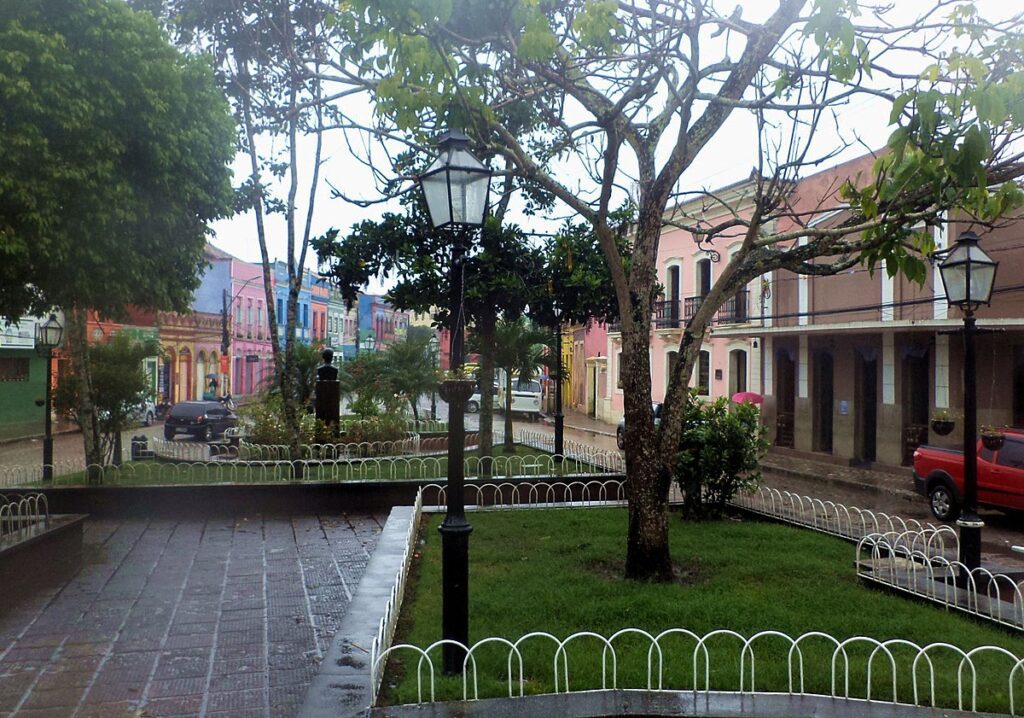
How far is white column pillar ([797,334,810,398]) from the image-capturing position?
22078 mm

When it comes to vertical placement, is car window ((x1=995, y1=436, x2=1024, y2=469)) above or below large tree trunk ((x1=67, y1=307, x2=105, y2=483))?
below

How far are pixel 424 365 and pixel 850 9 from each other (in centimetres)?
1663

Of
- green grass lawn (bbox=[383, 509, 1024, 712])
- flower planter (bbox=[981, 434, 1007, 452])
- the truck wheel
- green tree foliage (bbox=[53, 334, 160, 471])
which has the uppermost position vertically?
green tree foliage (bbox=[53, 334, 160, 471])

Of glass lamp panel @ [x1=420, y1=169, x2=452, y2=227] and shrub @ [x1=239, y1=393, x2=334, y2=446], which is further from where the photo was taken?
shrub @ [x1=239, y1=393, x2=334, y2=446]

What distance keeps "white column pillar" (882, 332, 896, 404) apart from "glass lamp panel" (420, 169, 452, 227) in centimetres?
1686

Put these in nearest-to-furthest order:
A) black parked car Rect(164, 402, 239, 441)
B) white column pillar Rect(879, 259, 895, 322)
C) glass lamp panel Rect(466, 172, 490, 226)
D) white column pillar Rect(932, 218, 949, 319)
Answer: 1. glass lamp panel Rect(466, 172, 490, 226)
2. white column pillar Rect(932, 218, 949, 319)
3. white column pillar Rect(879, 259, 895, 322)
4. black parked car Rect(164, 402, 239, 441)

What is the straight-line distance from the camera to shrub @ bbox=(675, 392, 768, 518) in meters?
9.62

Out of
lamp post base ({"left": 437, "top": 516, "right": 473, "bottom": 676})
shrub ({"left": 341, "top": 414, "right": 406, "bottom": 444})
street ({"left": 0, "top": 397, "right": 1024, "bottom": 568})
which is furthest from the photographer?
shrub ({"left": 341, "top": 414, "right": 406, "bottom": 444})

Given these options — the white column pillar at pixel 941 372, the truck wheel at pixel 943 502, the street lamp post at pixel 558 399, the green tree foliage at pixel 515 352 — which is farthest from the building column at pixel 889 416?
the green tree foliage at pixel 515 352

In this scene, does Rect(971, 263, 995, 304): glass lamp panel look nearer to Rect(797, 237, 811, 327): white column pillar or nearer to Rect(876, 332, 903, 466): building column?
Rect(876, 332, 903, 466): building column

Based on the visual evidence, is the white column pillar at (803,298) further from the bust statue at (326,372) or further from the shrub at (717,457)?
the shrub at (717,457)

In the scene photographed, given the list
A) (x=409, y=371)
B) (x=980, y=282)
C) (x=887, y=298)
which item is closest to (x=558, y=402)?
(x=409, y=371)

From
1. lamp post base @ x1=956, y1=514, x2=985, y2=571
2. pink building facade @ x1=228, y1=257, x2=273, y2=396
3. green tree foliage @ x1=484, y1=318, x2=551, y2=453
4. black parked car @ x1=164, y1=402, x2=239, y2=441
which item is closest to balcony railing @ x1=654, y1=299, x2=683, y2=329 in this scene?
green tree foliage @ x1=484, y1=318, x2=551, y2=453

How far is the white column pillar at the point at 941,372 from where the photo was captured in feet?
58.6
